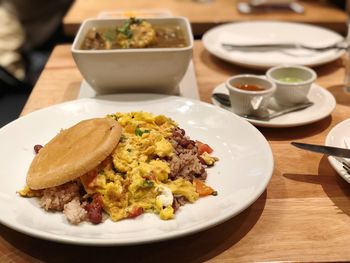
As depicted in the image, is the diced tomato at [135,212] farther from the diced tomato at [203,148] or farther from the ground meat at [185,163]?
the diced tomato at [203,148]

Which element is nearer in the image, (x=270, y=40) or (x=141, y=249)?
(x=141, y=249)

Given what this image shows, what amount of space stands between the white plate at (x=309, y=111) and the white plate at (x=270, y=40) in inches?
11.1

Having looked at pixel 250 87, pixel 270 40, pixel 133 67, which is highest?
pixel 133 67

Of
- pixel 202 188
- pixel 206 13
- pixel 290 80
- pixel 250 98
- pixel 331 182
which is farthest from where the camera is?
pixel 206 13

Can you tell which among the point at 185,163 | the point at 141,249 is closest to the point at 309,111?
the point at 185,163

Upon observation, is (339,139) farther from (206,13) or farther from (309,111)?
(206,13)

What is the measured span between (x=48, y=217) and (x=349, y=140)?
3.07 feet

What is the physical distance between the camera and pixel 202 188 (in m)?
1.21

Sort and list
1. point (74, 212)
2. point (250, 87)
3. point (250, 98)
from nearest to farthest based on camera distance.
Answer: point (74, 212) → point (250, 98) → point (250, 87)

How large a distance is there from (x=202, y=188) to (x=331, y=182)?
408 mm

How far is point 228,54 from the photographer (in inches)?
84.9

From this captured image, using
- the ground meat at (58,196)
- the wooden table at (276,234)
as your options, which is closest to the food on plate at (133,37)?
the wooden table at (276,234)

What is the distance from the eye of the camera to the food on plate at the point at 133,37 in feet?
5.86

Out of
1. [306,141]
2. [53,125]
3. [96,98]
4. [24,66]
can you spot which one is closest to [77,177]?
[53,125]
